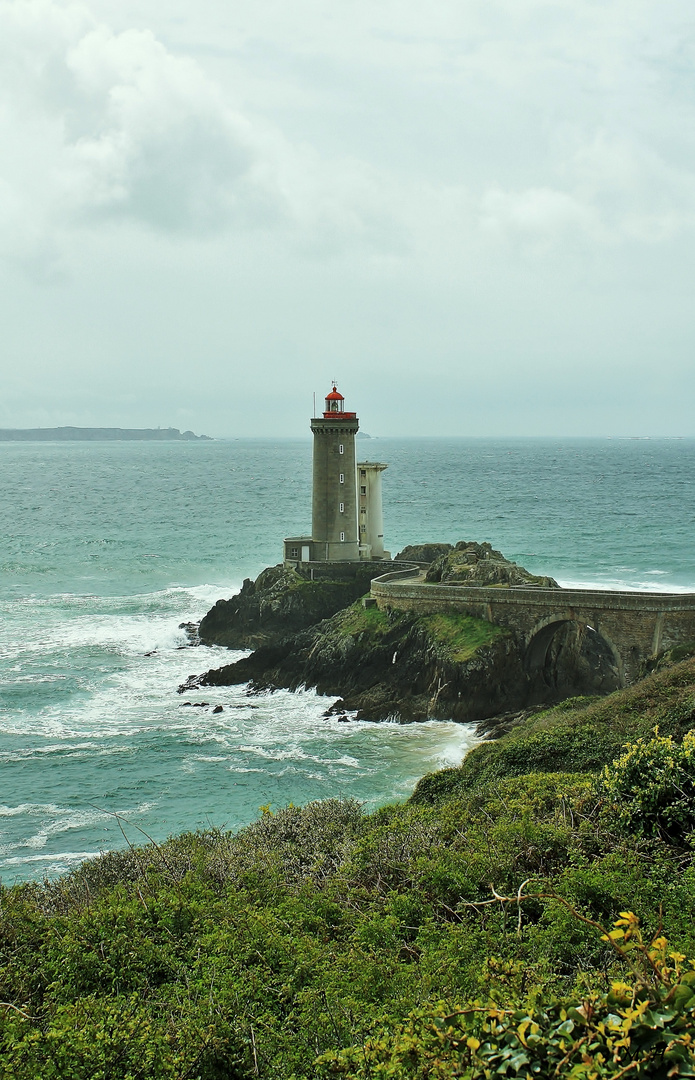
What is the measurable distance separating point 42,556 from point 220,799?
200ft

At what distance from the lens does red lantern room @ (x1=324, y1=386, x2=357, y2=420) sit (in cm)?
5400

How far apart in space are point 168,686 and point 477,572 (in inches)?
633

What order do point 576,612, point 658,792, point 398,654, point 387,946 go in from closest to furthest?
1. point 387,946
2. point 658,792
3. point 576,612
4. point 398,654

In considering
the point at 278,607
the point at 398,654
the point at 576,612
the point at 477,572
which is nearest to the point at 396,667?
the point at 398,654

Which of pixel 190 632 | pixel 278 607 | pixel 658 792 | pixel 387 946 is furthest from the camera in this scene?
pixel 190 632

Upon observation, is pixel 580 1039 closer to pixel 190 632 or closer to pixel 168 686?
pixel 168 686

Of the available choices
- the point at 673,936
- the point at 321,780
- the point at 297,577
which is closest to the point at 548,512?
the point at 297,577

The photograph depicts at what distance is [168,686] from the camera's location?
43.1 metres

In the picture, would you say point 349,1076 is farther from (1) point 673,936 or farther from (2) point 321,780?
(2) point 321,780

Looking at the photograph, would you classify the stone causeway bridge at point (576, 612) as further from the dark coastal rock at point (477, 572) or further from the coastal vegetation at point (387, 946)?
A: the coastal vegetation at point (387, 946)

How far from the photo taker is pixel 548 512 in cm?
12169

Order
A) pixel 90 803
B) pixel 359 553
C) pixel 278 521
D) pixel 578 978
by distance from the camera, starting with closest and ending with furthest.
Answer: pixel 578 978 → pixel 90 803 → pixel 359 553 → pixel 278 521

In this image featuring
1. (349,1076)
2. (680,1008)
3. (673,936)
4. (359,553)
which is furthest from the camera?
(359,553)

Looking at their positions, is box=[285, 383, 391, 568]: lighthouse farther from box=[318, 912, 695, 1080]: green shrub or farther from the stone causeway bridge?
box=[318, 912, 695, 1080]: green shrub
